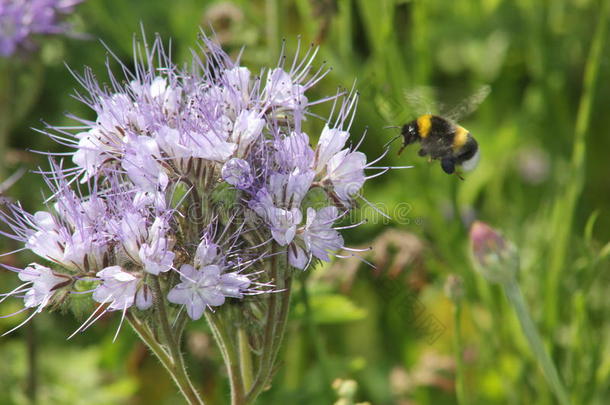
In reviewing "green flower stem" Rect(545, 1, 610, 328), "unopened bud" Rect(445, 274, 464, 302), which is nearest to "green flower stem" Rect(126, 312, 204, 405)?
"unopened bud" Rect(445, 274, 464, 302)

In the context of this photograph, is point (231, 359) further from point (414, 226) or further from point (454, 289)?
point (414, 226)

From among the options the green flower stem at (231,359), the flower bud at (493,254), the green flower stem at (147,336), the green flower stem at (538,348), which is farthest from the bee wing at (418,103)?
the green flower stem at (147,336)

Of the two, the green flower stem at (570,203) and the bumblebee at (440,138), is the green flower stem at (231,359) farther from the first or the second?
the green flower stem at (570,203)

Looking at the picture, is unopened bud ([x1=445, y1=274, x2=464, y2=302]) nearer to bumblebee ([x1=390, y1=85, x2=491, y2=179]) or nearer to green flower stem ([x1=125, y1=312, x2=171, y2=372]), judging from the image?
bumblebee ([x1=390, y1=85, x2=491, y2=179])

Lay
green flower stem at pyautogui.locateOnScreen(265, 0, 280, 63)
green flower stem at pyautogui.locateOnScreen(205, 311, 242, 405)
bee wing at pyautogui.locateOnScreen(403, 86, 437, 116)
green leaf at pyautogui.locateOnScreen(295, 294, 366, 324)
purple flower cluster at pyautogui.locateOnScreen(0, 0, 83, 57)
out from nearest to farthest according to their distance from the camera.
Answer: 1. green flower stem at pyautogui.locateOnScreen(205, 311, 242, 405)
2. bee wing at pyautogui.locateOnScreen(403, 86, 437, 116)
3. green leaf at pyautogui.locateOnScreen(295, 294, 366, 324)
4. purple flower cluster at pyautogui.locateOnScreen(0, 0, 83, 57)
5. green flower stem at pyautogui.locateOnScreen(265, 0, 280, 63)

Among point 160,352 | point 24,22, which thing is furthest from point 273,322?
point 24,22

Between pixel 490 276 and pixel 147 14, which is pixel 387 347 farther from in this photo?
pixel 147 14
